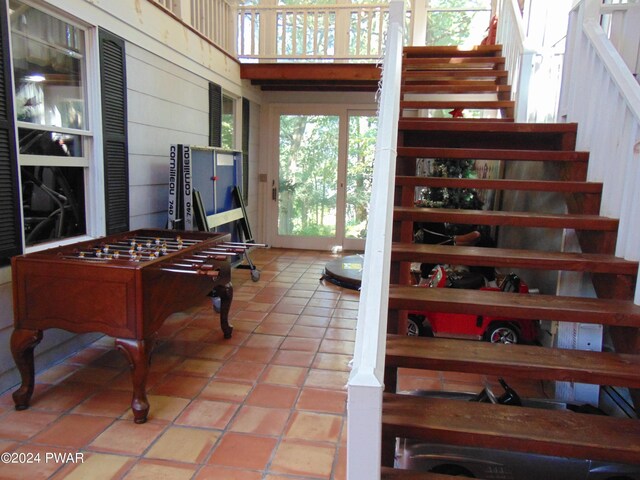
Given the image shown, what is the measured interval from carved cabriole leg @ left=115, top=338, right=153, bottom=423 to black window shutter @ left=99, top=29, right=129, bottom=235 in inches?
52.3

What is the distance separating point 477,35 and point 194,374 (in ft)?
21.0

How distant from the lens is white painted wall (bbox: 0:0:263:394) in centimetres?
273

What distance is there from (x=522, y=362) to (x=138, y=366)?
1.74 meters

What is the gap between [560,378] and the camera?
5.55 ft

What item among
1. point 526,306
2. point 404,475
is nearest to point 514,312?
point 526,306

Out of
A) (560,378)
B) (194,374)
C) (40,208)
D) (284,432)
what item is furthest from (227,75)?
(560,378)

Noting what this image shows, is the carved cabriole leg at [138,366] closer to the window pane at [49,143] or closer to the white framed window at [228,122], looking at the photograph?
the window pane at [49,143]

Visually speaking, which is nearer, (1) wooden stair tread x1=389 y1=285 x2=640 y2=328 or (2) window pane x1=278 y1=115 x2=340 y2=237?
(1) wooden stair tread x1=389 y1=285 x2=640 y2=328

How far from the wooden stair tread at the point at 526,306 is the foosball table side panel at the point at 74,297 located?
127cm

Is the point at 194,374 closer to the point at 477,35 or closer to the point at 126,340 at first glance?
the point at 126,340

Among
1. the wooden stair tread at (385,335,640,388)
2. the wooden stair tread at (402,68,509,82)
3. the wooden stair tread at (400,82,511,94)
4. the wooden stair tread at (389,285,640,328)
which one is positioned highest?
the wooden stair tread at (402,68,509,82)

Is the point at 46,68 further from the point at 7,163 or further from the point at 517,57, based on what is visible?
the point at 517,57

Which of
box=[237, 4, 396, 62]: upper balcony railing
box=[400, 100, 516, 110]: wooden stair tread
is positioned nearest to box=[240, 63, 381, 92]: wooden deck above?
box=[237, 4, 396, 62]: upper balcony railing

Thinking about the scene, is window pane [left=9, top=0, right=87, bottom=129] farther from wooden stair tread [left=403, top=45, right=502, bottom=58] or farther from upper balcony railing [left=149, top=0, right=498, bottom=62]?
wooden stair tread [left=403, top=45, right=502, bottom=58]
